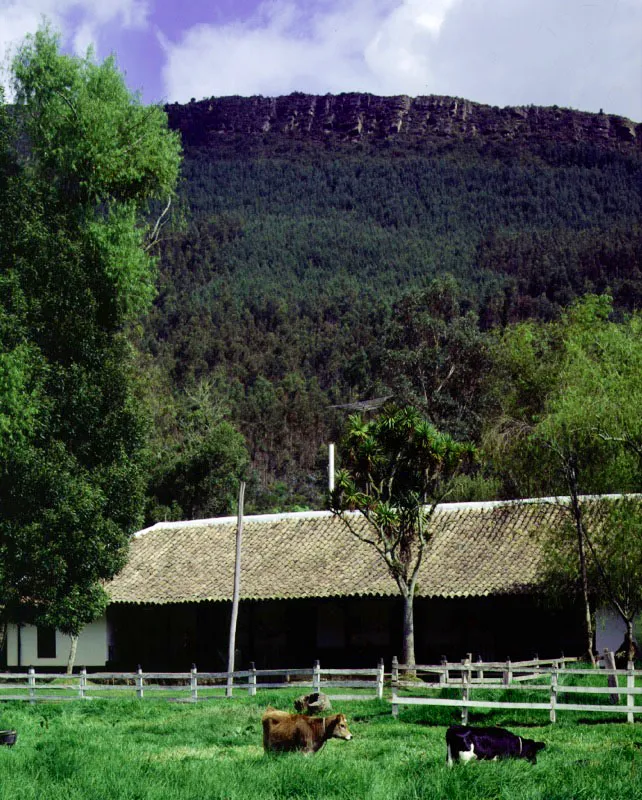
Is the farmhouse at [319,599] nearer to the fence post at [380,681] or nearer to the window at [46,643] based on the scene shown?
the window at [46,643]

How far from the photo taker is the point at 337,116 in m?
181

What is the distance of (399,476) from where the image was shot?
91.8 ft

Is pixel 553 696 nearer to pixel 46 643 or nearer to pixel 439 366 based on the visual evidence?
pixel 46 643

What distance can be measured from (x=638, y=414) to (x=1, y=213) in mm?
16828

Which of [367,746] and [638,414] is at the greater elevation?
[638,414]

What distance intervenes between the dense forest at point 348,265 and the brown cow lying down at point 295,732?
19.9 metres

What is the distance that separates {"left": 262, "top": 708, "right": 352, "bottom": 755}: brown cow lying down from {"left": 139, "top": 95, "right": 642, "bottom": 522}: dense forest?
19893 mm

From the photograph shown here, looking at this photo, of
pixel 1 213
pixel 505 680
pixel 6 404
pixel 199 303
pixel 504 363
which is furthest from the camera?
pixel 199 303

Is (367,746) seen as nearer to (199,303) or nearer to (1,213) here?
(1,213)

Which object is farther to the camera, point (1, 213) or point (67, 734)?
point (1, 213)

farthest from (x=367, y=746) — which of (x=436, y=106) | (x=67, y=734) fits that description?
(x=436, y=106)

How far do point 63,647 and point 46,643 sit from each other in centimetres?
66

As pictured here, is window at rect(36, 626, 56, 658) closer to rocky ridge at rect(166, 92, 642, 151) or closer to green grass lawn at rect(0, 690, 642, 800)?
green grass lawn at rect(0, 690, 642, 800)

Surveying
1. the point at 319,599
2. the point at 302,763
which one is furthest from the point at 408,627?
the point at 302,763
